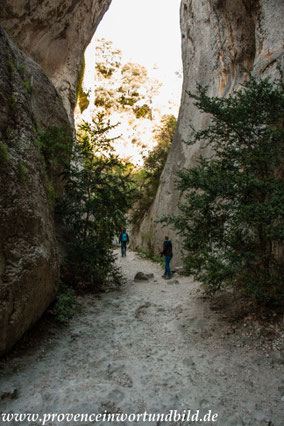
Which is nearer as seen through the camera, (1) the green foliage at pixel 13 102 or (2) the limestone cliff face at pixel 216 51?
(1) the green foliage at pixel 13 102

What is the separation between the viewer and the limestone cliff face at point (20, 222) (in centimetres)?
421

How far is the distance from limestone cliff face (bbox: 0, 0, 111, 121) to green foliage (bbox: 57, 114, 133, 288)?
7.33 m

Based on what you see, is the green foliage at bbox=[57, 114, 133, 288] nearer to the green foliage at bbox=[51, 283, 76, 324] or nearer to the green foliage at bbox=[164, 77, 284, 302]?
the green foliage at bbox=[51, 283, 76, 324]

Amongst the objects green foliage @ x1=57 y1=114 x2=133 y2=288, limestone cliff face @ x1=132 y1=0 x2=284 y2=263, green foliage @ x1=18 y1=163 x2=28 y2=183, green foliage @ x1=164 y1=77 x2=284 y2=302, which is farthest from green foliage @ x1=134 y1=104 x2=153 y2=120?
green foliage @ x1=18 y1=163 x2=28 y2=183

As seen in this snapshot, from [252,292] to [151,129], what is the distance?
22.5m

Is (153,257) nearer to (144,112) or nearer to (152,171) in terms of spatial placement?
(152,171)

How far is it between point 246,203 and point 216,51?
37.4ft

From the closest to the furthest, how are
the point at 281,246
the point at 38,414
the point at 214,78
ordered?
the point at 38,414 < the point at 281,246 < the point at 214,78

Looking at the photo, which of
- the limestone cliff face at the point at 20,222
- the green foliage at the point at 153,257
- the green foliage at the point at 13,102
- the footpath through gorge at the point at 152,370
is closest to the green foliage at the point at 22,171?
the limestone cliff face at the point at 20,222

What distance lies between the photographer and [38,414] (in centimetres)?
334

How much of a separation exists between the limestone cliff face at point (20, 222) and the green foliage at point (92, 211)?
2054 millimetres

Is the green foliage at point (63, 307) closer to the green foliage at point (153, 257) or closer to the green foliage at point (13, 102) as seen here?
the green foliage at point (13, 102)

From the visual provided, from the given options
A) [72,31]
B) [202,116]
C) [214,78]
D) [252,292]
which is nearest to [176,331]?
[252,292]

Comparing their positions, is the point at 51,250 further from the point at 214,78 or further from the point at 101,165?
the point at 214,78
